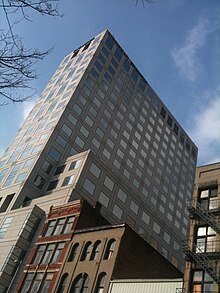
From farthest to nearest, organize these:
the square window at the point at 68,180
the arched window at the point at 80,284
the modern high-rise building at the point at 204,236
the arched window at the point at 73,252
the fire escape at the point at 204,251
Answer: the square window at the point at 68,180 < the arched window at the point at 73,252 < the arched window at the point at 80,284 < the modern high-rise building at the point at 204,236 < the fire escape at the point at 204,251

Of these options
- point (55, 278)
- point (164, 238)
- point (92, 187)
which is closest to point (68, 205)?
point (55, 278)

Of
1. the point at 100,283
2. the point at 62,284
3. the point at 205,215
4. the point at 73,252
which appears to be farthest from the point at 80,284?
the point at 205,215

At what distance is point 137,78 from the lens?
312ft

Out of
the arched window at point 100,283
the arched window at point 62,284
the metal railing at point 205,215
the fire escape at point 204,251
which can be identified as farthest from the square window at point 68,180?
the metal railing at point 205,215

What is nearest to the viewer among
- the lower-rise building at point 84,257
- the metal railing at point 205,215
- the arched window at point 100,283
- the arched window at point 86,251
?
the metal railing at point 205,215

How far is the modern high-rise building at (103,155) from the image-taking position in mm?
54906

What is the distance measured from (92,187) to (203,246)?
1322 inches

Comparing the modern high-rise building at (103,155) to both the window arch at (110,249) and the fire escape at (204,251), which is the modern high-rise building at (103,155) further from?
the fire escape at (204,251)

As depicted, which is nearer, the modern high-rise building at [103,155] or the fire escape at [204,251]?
the fire escape at [204,251]

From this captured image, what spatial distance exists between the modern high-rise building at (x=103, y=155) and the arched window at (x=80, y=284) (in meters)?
12.7

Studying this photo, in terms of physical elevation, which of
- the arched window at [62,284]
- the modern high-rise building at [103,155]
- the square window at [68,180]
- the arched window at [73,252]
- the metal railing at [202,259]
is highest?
the modern high-rise building at [103,155]

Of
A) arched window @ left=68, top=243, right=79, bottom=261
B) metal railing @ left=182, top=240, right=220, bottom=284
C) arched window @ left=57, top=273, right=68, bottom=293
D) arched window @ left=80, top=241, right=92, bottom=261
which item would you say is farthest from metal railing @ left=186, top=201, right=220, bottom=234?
arched window @ left=57, top=273, right=68, bottom=293

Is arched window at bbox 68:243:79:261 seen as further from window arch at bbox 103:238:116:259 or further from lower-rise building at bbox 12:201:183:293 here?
window arch at bbox 103:238:116:259

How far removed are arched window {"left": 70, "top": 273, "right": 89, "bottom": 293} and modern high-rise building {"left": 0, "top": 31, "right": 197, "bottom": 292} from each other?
12.7 metres
